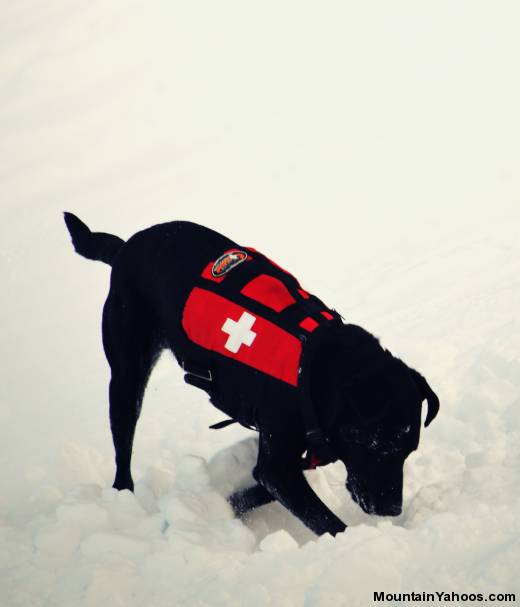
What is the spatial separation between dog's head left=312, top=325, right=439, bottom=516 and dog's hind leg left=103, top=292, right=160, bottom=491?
1.09 meters

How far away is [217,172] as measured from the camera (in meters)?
7.89

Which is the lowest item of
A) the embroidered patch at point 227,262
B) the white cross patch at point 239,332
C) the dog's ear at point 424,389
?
the dog's ear at point 424,389

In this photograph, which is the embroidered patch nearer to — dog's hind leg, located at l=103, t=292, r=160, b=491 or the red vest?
the red vest

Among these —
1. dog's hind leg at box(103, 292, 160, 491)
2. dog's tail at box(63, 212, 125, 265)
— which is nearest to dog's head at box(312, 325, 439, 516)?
dog's hind leg at box(103, 292, 160, 491)

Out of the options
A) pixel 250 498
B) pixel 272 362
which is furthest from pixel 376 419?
pixel 250 498

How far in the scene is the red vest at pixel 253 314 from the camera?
117 inches

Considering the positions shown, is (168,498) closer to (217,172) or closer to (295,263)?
(295,263)

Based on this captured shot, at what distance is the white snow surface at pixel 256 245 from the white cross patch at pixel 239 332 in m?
0.62

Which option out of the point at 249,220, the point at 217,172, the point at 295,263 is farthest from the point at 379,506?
the point at 217,172

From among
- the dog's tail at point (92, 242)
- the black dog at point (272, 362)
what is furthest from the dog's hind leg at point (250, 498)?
the dog's tail at point (92, 242)

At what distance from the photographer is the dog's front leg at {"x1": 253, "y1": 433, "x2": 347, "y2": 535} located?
2.99 m

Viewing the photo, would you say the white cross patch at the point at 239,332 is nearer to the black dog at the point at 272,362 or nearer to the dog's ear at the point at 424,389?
the black dog at the point at 272,362

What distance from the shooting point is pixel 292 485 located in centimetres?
302

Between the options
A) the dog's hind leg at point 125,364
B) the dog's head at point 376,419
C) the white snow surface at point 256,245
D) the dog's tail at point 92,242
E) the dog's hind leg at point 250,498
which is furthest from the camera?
the dog's tail at point 92,242
